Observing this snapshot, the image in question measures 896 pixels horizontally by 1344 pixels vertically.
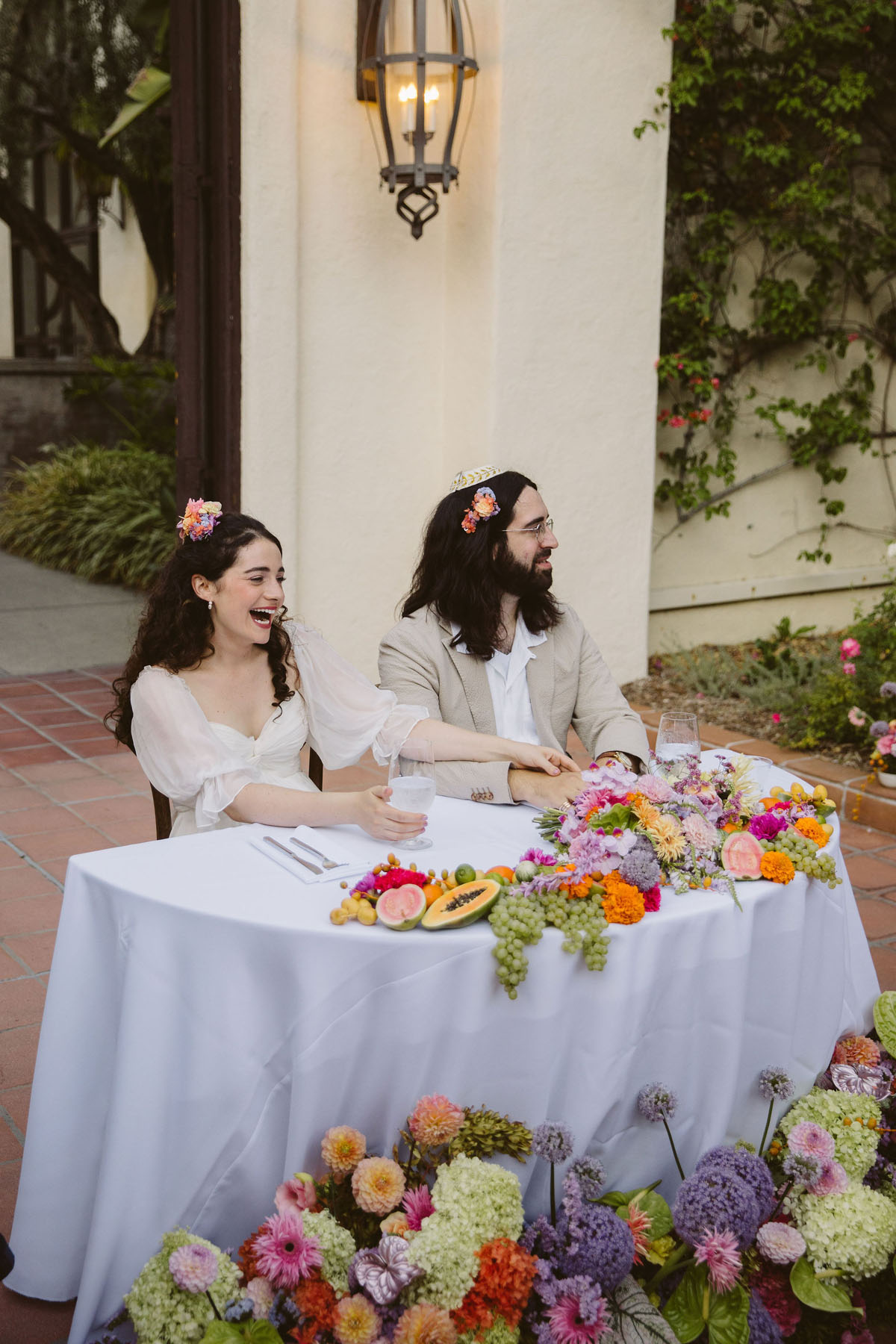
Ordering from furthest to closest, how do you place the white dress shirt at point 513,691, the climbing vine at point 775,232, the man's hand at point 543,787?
the climbing vine at point 775,232 → the white dress shirt at point 513,691 → the man's hand at point 543,787

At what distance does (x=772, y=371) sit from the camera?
7.21 metres

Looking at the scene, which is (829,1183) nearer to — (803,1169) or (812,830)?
(803,1169)

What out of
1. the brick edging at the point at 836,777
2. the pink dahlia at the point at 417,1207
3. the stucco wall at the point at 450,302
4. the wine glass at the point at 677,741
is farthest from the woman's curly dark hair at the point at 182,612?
the stucco wall at the point at 450,302

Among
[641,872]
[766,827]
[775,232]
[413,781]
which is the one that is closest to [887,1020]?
[766,827]

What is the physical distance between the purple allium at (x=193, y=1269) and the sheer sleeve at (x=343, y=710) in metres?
1.20

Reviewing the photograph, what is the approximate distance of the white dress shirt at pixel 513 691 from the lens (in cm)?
318

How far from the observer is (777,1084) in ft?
7.28

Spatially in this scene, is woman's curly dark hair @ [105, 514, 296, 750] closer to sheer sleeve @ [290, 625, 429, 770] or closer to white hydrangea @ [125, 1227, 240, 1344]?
sheer sleeve @ [290, 625, 429, 770]

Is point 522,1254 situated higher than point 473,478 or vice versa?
point 473,478

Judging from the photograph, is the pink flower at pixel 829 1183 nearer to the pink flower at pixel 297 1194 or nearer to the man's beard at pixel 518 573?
the pink flower at pixel 297 1194

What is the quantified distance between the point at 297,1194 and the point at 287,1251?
0.09m

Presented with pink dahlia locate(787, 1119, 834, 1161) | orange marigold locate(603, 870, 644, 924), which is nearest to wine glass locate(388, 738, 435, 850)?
orange marigold locate(603, 870, 644, 924)

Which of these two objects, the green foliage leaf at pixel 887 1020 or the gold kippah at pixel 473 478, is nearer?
the green foliage leaf at pixel 887 1020

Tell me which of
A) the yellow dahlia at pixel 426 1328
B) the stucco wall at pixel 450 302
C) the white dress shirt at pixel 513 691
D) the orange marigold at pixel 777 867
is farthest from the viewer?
the stucco wall at pixel 450 302
